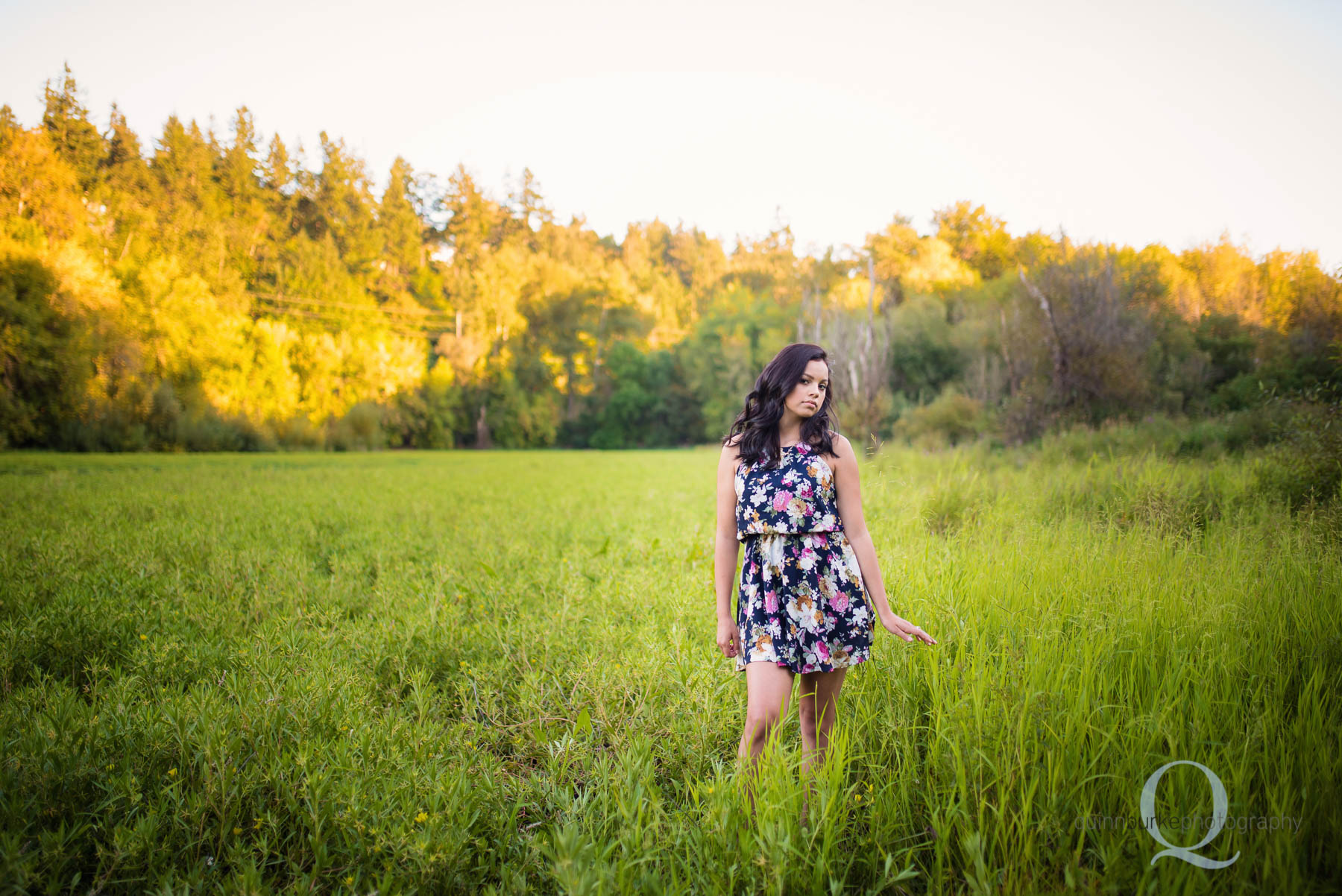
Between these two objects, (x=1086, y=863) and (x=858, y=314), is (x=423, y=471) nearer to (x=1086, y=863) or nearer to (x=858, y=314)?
(x=1086, y=863)

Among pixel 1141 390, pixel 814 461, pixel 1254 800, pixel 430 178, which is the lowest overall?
pixel 1254 800

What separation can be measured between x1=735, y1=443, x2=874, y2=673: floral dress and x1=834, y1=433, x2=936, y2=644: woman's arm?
0.12 ft

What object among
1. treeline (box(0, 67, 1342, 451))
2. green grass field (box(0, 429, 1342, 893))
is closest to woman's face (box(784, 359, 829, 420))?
green grass field (box(0, 429, 1342, 893))

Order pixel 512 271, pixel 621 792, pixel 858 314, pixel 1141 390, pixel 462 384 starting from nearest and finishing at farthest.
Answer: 1. pixel 621 792
2. pixel 1141 390
3. pixel 858 314
4. pixel 462 384
5. pixel 512 271

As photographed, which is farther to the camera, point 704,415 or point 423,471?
point 704,415

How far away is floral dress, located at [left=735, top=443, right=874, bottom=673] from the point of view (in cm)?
251

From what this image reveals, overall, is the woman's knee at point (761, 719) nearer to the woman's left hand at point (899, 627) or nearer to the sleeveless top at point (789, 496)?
the woman's left hand at point (899, 627)

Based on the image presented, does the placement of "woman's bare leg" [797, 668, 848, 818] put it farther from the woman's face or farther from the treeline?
the treeline

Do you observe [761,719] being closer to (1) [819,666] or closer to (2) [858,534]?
(1) [819,666]

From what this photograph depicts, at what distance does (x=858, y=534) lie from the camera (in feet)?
8.64

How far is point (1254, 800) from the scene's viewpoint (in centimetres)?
218

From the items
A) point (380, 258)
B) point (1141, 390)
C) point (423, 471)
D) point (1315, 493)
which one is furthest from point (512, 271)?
point (1315, 493)

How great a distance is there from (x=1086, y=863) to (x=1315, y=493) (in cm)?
628

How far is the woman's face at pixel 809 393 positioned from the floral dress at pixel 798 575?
0.18m
